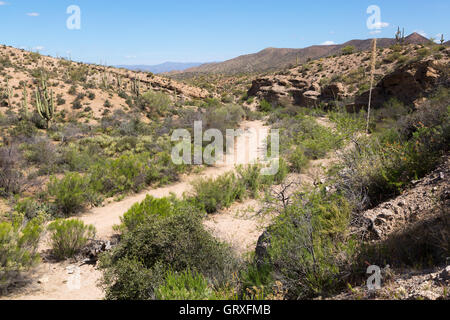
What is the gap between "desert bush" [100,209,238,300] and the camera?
383 centimetres

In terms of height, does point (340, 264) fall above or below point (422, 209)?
below

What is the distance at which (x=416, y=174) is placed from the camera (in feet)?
13.8

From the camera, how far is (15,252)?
4.54 meters

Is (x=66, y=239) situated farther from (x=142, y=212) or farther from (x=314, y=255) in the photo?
(x=314, y=255)

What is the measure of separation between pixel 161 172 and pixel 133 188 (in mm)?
1378

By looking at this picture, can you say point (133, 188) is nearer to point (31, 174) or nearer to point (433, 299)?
point (31, 174)

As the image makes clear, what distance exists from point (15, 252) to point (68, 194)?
3.47 metres

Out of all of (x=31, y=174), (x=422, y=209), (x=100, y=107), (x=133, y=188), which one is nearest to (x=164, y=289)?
(x=422, y=209)

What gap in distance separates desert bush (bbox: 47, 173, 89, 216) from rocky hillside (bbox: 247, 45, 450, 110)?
17.7m

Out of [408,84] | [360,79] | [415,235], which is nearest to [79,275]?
[415,235]

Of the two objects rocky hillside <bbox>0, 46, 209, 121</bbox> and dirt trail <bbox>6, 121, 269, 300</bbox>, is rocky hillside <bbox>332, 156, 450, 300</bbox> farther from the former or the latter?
rocky hillside <bbox>0, 46, 209, 121</bbox>

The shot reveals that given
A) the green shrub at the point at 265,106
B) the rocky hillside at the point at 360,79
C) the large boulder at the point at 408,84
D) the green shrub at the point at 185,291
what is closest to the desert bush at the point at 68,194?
the green shrub at the point at 185,291

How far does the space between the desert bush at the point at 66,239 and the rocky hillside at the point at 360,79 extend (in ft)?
58.6

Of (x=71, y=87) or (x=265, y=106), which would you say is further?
(x=265, y=106)
